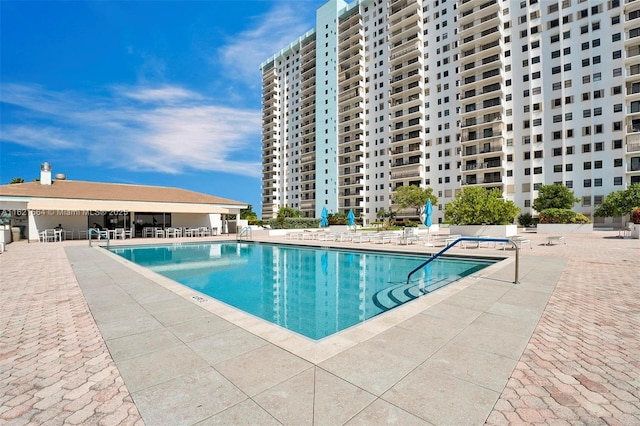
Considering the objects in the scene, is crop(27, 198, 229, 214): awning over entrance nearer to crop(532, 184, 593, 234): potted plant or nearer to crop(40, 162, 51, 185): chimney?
crop(40, 162, 51, 185): chimney

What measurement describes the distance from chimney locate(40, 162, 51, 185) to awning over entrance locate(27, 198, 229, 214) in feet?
14.1

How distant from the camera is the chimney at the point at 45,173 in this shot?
83.1 feet

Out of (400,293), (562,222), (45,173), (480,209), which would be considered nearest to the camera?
(400,293)

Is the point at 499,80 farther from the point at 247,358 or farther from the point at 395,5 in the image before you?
the point at 247,358

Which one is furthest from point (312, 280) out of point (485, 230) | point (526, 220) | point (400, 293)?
point (526, 220)

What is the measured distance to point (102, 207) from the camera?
76.7ft

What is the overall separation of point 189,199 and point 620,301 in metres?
31.1

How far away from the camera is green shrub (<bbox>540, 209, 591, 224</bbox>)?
28203mm

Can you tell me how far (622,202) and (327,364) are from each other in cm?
4598

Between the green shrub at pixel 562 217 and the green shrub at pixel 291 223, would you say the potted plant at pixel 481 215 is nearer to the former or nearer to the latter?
the green shrub at pixel 562 217

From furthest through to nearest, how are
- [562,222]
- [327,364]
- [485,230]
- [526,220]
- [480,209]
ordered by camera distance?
[526,220], [562,222], [480,209], [485,230], [327,364]

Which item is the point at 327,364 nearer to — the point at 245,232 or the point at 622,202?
the point at 245,232

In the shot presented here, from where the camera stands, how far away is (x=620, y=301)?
231 inches

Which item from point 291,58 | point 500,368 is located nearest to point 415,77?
point 291,58
